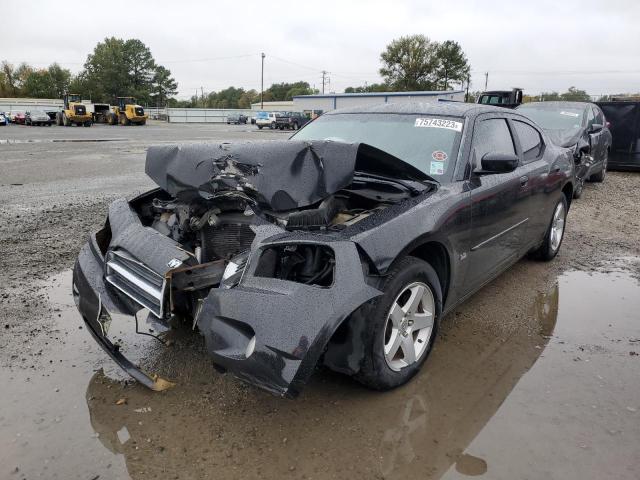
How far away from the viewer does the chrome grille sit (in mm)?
2695

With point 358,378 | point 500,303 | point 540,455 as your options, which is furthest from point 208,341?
Result: point 500,303

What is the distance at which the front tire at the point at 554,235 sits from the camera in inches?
204

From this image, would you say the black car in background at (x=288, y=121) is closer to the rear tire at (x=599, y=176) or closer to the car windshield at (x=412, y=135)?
the rear tire at (x=599, y=176)

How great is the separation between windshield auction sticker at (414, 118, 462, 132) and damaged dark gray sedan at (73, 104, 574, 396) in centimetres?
1

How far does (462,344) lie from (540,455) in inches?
45.7

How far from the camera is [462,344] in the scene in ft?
11.5

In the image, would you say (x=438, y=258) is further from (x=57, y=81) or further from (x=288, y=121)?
(x=57, y=81)

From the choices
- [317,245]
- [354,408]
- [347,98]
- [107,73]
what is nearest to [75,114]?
[347,98]

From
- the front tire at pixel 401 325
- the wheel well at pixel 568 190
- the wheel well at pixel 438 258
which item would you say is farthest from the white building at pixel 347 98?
the front tire at pixel 401 325

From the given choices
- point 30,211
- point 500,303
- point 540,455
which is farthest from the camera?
point 30,211

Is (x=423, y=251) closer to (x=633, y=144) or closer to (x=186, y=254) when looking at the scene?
(x=186, y=254)

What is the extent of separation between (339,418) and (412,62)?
74063mm

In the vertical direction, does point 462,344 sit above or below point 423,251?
below

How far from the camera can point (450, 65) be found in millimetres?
72688
